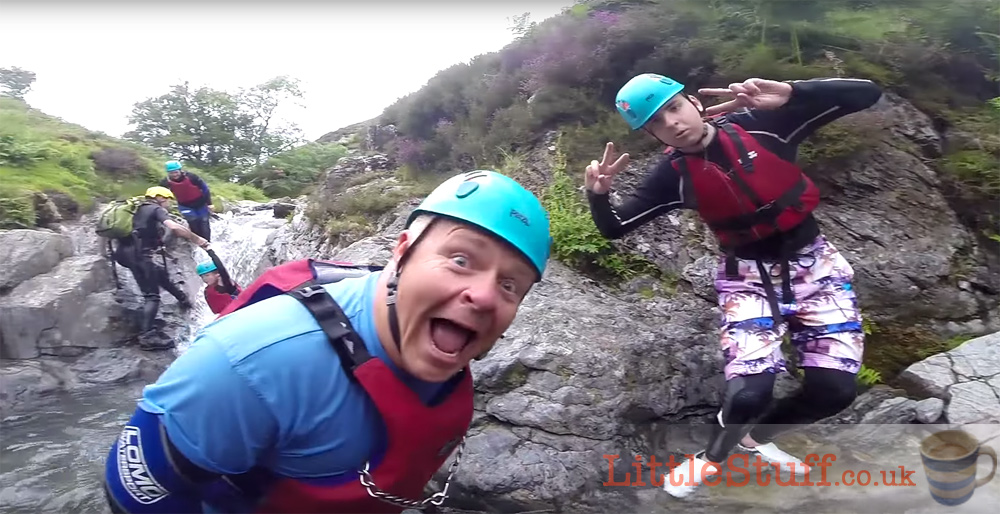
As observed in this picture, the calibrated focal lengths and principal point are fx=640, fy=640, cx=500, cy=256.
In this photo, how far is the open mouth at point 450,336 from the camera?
165cm

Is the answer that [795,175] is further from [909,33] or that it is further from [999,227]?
[909,33]

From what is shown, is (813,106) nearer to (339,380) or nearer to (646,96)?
(646,96)

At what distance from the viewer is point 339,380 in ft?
5.40

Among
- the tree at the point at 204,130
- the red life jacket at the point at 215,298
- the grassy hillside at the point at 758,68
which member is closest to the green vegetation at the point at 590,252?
the grassy hillside at the point at 758,68

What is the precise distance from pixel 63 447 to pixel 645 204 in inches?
236

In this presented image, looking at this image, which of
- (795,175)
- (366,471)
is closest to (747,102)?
(795,175)

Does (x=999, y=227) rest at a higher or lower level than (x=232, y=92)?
lower

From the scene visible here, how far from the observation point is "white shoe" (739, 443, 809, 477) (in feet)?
12.2

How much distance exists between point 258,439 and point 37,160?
16.7 m

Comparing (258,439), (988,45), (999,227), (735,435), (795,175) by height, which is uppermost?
(258,439)

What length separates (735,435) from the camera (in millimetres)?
3494

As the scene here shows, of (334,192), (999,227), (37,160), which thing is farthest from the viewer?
(37,160)

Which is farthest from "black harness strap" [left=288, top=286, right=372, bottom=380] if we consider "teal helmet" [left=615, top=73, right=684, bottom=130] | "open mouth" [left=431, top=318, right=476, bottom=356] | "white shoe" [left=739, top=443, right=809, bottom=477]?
"white shoe" [left=739, top=443, right=809, bottom=477]

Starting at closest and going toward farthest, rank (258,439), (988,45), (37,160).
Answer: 1. (258,439)
2. (988,45)
3. (37,160)
